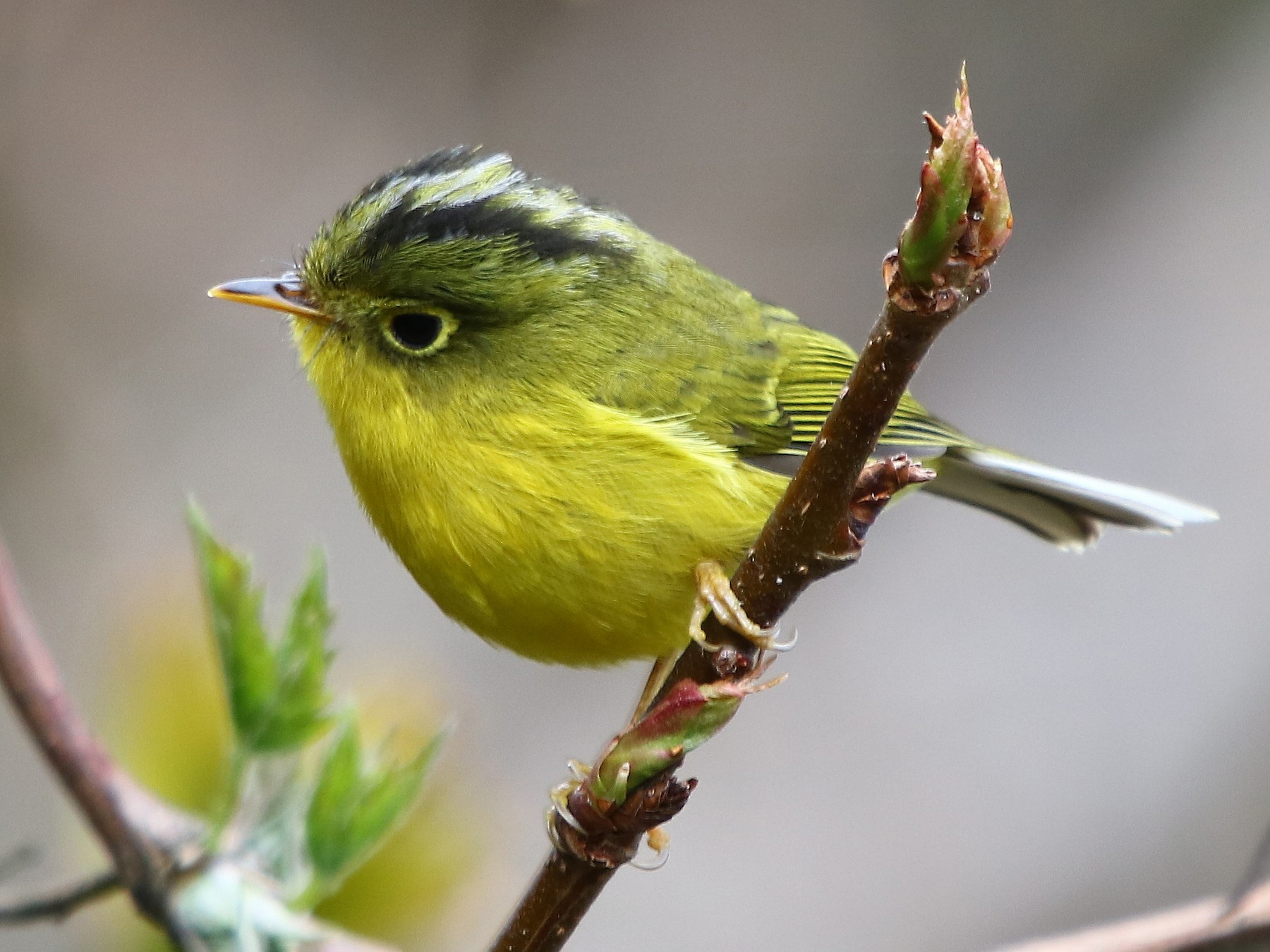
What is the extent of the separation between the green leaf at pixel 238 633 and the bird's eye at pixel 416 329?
2.21 ft

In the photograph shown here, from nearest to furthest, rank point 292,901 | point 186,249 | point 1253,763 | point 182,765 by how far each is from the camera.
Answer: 1. point 292,901
2. point 182,765
3. point 1253,763
4. point 186,249

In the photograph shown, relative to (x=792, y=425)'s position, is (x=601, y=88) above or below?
above

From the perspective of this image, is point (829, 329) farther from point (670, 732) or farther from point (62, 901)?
point (670, 732)

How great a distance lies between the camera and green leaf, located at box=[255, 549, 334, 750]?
223cm

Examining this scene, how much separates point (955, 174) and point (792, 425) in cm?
179

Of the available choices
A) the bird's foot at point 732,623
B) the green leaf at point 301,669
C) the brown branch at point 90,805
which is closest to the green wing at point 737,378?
the bird's foot at point 732,623

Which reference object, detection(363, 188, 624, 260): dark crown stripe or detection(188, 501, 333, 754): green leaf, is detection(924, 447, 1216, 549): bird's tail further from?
detection(188, 501, 333, 754): green leaf

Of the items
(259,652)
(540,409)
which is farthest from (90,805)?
(540,409)

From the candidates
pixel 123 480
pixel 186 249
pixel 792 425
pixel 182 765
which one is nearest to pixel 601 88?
pixel 186 249

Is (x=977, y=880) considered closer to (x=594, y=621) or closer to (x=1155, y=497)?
(x=1155, y=497)

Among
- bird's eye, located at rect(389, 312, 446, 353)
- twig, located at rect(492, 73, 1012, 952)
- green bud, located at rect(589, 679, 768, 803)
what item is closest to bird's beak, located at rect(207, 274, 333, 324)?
bird's eye, located at rect(389, 312, 446, 353)

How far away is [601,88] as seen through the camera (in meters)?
6.81

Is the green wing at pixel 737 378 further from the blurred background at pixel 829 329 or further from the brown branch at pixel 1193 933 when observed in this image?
the blurred background at pixel 829 329

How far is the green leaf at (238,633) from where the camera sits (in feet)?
7.28
